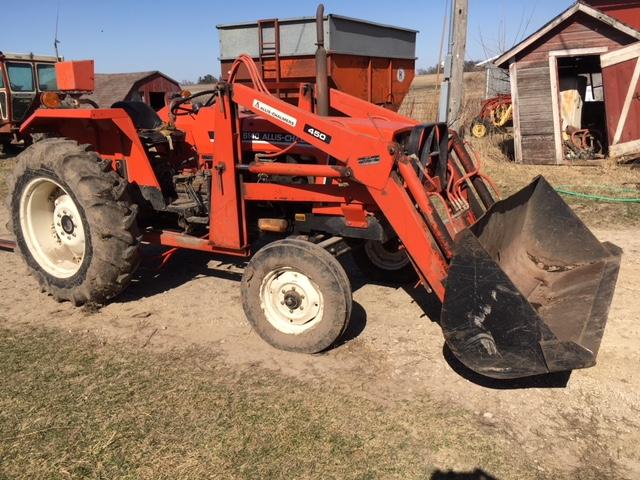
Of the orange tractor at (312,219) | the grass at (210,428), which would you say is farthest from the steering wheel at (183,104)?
the grass at (210,428)

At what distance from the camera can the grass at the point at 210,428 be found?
2551mm

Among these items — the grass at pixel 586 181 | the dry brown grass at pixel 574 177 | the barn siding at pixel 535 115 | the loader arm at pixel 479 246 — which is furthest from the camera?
the barn siding at pixel 535 115

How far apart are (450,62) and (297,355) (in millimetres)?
7354

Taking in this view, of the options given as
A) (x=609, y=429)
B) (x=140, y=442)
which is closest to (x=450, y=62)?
(x=609, y=429)

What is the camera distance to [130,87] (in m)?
19.4

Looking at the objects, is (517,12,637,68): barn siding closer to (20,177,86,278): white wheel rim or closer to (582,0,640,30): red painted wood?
(582,0,640,30): red painted wood

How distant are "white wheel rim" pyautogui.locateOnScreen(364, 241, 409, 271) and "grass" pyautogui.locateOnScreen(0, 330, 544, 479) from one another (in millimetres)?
1796

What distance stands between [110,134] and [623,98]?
982 cm

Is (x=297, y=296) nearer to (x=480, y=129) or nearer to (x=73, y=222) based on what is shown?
(x=73, y=222)

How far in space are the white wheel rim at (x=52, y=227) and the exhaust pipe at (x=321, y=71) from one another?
6.86 ft

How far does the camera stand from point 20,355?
3.65 metres

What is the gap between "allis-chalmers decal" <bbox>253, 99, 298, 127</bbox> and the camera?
11.8 feet

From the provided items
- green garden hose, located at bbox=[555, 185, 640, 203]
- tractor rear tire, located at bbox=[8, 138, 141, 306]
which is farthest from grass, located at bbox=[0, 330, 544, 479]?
green garden hose, located at bbox=[555, 185, 640, 203]

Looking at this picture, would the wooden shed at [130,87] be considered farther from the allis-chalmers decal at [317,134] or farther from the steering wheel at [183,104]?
the allis-chalmers decal at [317,134]
